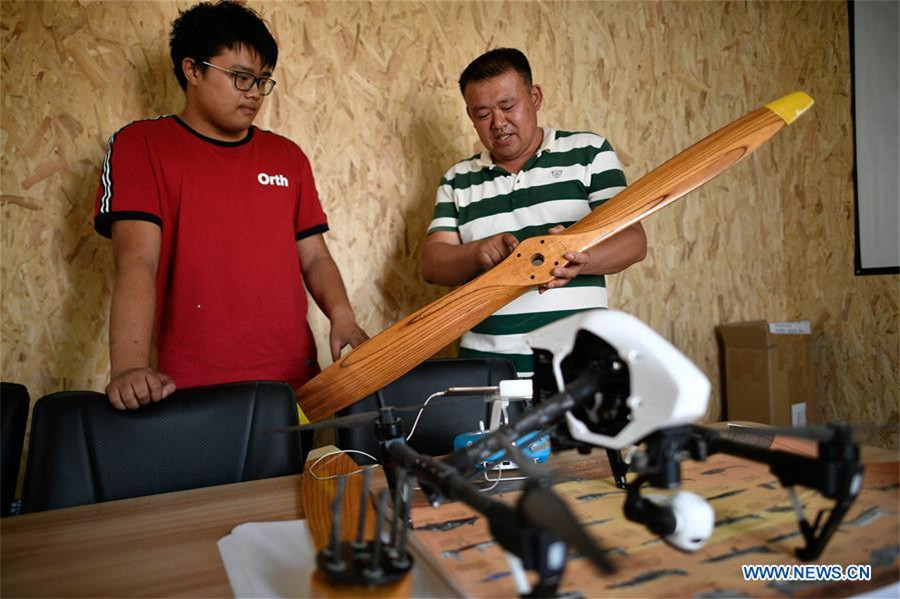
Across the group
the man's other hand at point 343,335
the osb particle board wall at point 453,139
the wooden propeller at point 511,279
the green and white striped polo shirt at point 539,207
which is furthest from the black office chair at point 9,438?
the green and white striped polo shirt at point 539,207

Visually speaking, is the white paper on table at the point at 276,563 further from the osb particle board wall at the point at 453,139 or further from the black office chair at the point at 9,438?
the osb particle board wall at the point at 453,139

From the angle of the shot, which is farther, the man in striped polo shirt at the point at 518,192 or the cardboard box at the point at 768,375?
the cardboard box at the point at 768,375

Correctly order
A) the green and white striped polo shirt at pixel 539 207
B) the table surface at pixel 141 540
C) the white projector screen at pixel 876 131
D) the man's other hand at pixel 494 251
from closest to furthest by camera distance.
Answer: the table surface at pixel 141 540 → the man's other hand at pixel 494 251 → the green and white striped polo shirt at pixel 539 207 → the white projector screen at pixel 876 131

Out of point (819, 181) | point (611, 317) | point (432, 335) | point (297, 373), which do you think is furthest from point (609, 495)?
point (819, 181)

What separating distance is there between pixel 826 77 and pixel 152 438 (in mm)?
3719

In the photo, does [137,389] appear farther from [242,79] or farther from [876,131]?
[876,131]

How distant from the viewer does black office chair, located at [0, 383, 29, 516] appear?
123 cm

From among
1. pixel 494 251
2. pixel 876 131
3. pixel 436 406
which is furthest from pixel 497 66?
pixel 876 131

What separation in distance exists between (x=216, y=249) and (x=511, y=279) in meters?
0.94

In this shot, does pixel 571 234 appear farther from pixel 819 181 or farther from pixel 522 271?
pixel 819 181

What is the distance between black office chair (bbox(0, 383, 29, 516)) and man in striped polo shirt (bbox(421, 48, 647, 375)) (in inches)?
47.3

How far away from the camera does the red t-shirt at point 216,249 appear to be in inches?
74.6

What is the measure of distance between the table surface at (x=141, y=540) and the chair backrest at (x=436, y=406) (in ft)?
1.14

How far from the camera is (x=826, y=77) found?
351cm
